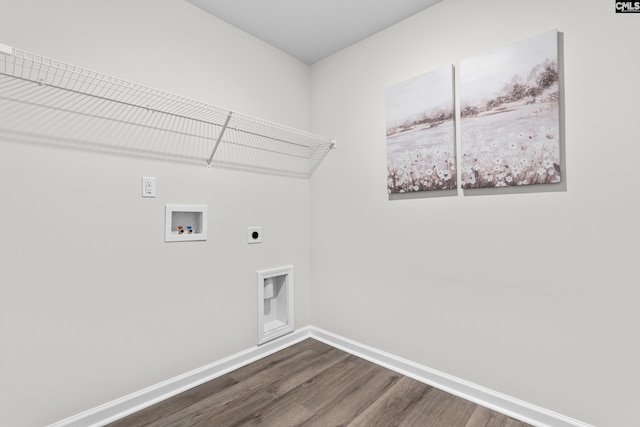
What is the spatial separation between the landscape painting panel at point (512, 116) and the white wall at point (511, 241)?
0.25ft

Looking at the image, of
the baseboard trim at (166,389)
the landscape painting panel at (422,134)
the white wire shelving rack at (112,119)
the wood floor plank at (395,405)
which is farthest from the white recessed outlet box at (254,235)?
the wood floor plank at (395,405)

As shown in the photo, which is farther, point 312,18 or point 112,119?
point 312,18

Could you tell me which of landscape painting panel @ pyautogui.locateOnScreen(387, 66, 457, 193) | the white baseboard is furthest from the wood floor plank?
landscape painting panel @ pyautogui.locateOnScreen(387, 66, 457, 193)

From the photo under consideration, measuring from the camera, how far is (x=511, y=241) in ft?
5.14

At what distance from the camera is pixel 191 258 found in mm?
1849

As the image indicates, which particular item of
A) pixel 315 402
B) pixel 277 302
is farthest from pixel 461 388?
pixel 277 302

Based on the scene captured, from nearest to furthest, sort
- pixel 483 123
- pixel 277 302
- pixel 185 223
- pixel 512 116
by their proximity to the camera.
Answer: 1. pixel 512 116
2. pixel 483 123
3. pixel 185 223
4. pixel 277 302

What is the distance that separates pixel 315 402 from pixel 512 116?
1.88 m

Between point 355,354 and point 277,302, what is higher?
point 277,302

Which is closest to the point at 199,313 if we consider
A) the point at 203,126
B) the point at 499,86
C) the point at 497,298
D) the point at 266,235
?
the point at 266,235

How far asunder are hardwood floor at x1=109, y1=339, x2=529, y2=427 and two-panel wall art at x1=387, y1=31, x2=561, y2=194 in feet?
3.99

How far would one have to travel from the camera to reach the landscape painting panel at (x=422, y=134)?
178 cm

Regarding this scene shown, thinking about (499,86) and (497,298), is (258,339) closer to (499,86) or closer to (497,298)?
(497,298)

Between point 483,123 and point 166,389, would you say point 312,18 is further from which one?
point 166,389
